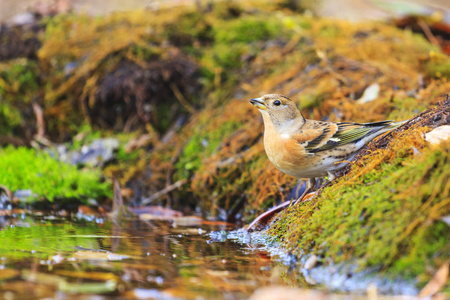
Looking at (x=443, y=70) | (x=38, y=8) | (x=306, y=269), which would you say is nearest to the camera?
(x=306, y=269)

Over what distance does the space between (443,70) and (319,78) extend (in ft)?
5.79

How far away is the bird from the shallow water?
0.96m

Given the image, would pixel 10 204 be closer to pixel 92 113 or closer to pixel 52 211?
pixel 52 211

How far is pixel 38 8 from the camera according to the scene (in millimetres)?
10977

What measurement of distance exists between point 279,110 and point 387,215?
2.34 m

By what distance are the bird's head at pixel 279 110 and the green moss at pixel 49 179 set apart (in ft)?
10.1

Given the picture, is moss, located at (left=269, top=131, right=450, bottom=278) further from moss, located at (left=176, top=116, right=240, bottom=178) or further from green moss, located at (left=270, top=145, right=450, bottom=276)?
moss, located at (left=176, top=116, right=240, bottom=178)

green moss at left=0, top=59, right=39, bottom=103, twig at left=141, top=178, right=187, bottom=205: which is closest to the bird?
twig at left=141, top=178, right=187, bottom=205

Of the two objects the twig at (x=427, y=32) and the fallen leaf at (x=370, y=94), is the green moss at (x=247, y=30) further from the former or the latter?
the twig at (x=427, y=32)

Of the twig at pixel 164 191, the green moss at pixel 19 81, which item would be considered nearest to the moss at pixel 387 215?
the twig at pixel 164 191

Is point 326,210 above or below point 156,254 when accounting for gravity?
above

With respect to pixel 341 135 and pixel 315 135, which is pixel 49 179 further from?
pixel 341 135

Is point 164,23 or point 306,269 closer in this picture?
point 306,269

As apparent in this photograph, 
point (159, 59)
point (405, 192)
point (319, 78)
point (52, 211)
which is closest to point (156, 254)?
point (405, 192)
